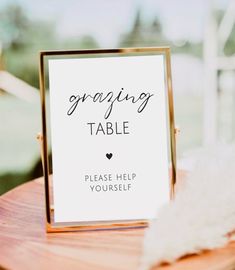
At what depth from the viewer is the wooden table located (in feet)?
2.61

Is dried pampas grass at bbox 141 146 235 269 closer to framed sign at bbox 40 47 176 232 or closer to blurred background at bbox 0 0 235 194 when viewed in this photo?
framed sign at bbox 40 47 176 232

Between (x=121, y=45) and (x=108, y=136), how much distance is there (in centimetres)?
342

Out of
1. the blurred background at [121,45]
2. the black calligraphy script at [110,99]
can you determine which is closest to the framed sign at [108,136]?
the black calligraphy script at [110,99]

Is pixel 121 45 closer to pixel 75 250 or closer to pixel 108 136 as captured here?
pixel 108 136

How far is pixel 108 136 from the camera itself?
3.18 ft

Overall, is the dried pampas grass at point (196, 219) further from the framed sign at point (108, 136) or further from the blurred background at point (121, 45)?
the blurred background at point (121, 45)

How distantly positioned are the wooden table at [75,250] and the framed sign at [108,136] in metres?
0.04

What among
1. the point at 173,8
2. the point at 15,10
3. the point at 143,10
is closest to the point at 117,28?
the point at 143,10

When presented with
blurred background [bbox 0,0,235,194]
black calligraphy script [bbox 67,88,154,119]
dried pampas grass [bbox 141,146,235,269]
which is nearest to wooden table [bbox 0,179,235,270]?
dried pampas grass [bbox 141,146,235,269]

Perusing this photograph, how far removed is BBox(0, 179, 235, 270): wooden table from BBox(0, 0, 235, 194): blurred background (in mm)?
2929

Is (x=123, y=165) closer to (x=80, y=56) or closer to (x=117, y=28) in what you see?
(x=80, y=56)

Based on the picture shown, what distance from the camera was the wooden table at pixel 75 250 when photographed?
796mm

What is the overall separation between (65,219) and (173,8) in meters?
3.95

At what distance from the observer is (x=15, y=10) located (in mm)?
4258
